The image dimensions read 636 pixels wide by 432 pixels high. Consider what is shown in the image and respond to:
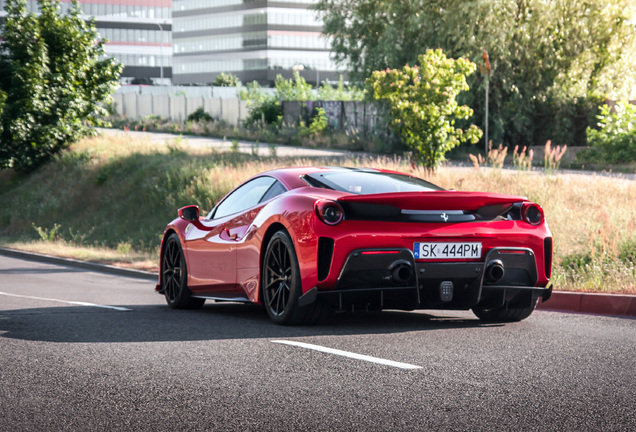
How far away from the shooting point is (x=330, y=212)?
6.96 meters

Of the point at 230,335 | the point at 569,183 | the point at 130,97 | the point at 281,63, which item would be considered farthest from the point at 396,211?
the point at 281,63

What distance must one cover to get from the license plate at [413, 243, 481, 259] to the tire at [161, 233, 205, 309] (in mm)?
3217

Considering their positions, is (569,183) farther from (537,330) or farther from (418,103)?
(537,330)

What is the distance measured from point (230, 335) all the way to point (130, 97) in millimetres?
61226

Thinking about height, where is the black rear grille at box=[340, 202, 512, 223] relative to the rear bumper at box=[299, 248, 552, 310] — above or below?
above

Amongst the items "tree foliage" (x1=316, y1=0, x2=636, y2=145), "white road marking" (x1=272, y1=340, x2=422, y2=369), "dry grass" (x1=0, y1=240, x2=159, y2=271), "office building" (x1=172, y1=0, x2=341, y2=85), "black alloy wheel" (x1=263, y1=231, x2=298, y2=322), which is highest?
"office building" (x1=172, y1=0, x2=341, y2=85)

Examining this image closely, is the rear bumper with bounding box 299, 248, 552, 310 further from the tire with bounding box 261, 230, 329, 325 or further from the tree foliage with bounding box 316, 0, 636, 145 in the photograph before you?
the tree foliage with bounding box 316, 0, 636, 145

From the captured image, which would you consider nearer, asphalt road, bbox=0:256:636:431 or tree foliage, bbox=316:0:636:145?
asphalt road, bbox=0:256:636:431

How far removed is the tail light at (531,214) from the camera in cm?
736

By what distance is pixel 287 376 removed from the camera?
18.0ft

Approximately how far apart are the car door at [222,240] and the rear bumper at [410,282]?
4.68ft

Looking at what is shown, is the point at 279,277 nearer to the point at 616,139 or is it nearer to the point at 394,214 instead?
the point at 394,214

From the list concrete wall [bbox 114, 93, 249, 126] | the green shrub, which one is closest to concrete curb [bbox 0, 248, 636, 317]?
concrete wall [bbox 114, 93, 249, 126]

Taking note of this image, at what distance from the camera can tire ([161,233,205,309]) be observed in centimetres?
940
